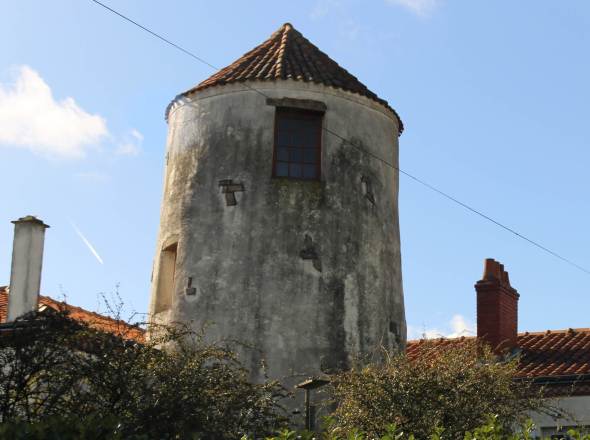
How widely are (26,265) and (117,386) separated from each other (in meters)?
7.19

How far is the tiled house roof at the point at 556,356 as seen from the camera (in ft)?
72.6

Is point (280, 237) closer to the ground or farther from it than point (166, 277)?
farther from it

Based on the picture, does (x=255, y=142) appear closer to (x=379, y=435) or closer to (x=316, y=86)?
(x=316, y=86)

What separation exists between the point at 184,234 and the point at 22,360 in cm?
676

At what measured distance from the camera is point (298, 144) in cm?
2077

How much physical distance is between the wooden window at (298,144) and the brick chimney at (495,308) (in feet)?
20.7

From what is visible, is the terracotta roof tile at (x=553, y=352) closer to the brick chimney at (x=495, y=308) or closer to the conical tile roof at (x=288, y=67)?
the brick chimney at (x=495, y=308)

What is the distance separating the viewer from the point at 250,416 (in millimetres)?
14859

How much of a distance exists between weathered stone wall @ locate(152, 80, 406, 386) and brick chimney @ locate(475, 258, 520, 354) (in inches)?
156

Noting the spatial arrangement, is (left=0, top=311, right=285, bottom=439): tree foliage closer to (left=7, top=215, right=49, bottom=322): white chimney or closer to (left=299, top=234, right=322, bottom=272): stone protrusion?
(left=299, top=234, right=322, bottom=272): stone protrusion

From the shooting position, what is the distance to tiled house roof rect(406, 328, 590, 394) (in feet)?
72.6

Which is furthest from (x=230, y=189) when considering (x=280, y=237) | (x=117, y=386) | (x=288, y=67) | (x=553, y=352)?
(x=553, y=352)

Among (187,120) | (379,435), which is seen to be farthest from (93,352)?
(187,120)

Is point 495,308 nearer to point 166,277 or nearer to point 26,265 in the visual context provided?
point 166,277
